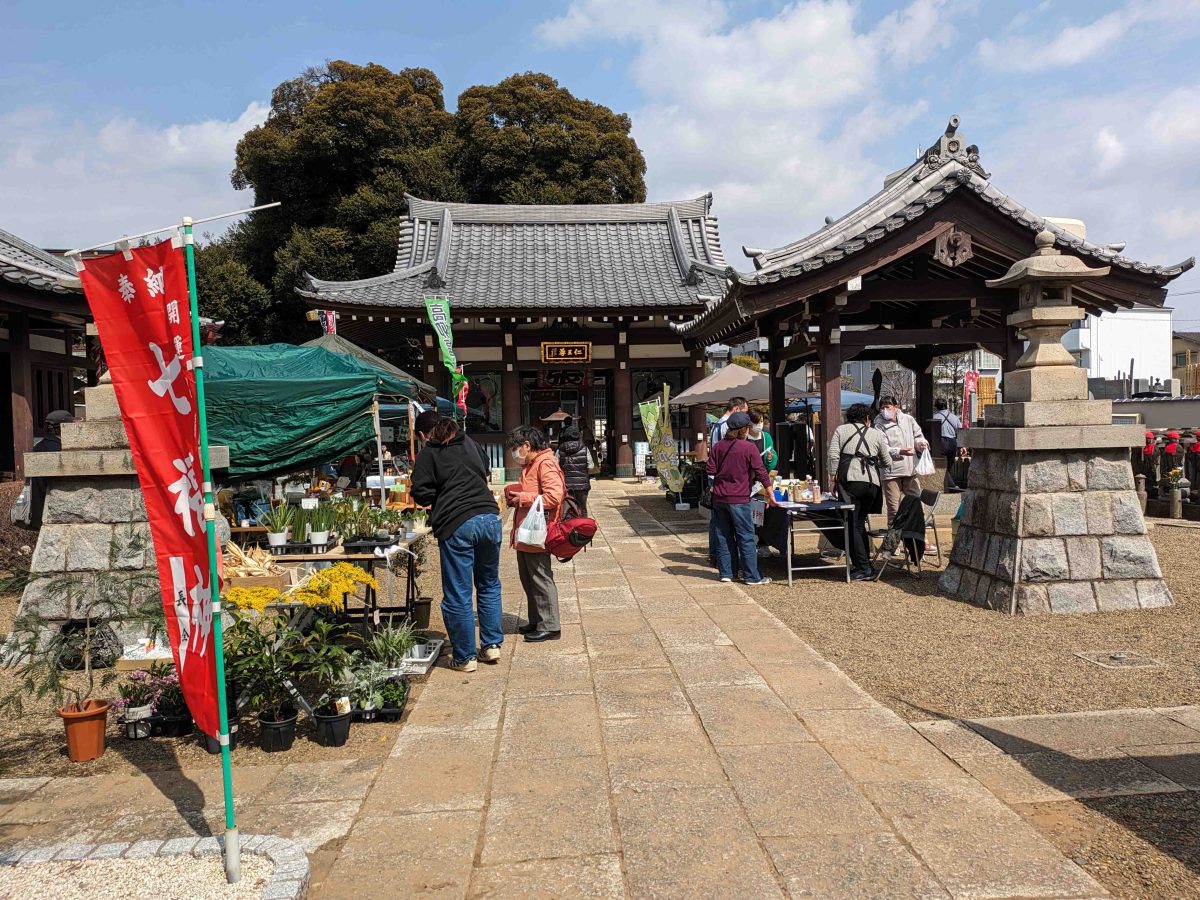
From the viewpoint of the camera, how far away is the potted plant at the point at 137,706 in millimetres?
4336

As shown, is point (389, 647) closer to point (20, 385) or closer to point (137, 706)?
point (137, 706)

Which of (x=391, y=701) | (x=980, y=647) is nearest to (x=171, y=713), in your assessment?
(x=391, y=701)

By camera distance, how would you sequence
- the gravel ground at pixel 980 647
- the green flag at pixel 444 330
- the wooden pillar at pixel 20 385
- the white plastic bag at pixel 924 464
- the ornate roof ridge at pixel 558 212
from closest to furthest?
the gravel ground at pixel 980 647 → the white plastic bag at pixel 924 464 → the wooden pillar at pixel 20 385 → the green flag at pixel 444 330 → the ornate roof ridge at pixel 558 212

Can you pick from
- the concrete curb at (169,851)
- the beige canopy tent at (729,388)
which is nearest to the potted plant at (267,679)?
the concrete curb at (169,851)

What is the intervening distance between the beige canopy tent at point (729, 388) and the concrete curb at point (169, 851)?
11109 mm

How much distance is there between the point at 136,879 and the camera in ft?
9.00

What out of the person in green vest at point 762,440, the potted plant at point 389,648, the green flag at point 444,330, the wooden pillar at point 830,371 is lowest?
the potted plant at point 389,648

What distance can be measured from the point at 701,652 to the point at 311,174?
80.8 feet

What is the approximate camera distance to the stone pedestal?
5633mm

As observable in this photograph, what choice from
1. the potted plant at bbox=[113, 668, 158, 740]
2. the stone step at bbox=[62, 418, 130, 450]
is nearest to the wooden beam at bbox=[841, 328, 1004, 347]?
the stone step at bbox=[62, 418, 130, 450]

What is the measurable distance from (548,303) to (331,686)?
556 inches

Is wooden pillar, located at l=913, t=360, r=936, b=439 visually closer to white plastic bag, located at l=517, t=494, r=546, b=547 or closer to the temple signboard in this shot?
the temple signboard

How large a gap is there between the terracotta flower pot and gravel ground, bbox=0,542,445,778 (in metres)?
0.05

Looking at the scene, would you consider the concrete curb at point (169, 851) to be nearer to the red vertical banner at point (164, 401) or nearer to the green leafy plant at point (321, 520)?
the red vertical banner at point (164, 401)
